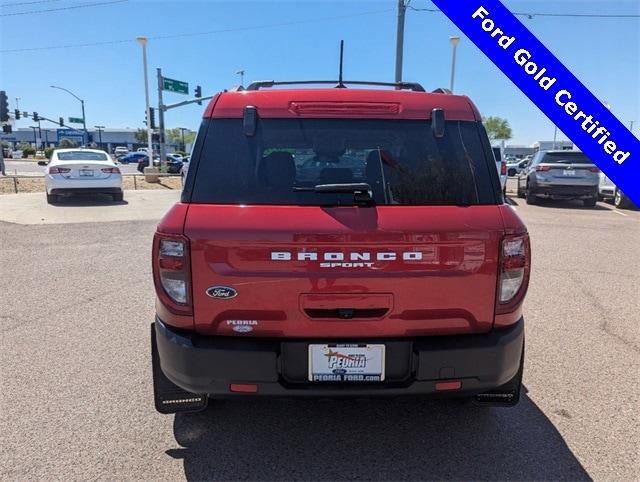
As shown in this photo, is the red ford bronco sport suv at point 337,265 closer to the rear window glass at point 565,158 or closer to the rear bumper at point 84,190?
the rear bumper at point 84,190

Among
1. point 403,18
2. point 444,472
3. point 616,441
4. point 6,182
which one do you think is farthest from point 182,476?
point 6,182

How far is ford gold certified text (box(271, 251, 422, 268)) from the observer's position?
2256 mm

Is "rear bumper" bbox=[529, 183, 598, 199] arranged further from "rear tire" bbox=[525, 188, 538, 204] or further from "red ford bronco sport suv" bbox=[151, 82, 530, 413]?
"red ford bronco sport suv" bbox=[151, 82, 530, 413]

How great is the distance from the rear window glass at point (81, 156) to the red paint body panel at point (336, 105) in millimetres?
13046

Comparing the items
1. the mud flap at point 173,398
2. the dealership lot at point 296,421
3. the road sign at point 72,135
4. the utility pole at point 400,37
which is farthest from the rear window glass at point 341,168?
the road sign at point 72,135

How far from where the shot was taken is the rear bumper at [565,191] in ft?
47.6

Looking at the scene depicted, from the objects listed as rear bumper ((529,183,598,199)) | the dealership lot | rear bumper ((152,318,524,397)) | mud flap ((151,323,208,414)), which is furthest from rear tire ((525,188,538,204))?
mud flap ((151,323,208,414))

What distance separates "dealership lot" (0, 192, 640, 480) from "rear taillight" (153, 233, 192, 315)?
3.04 ft

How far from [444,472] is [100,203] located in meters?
13.6

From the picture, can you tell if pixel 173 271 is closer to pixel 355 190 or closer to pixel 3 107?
pixel 355 190

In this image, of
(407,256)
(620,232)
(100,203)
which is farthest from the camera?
(100,203)

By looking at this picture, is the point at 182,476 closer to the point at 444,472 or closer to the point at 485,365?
the point at 444,472

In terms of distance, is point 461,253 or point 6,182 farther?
point 6,182

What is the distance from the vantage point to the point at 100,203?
1391cm
